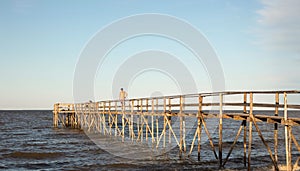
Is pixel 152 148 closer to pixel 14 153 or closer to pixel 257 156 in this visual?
pixel 257 156

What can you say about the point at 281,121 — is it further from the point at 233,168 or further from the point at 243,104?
the point at 233,168

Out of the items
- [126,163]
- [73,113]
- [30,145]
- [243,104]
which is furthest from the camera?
[73,113]

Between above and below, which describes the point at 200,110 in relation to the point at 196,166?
above

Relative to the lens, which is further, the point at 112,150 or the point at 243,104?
the point at 112,150

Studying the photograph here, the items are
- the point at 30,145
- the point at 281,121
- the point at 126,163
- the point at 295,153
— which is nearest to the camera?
the point at 281,121

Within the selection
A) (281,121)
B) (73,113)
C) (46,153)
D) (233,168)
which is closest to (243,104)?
(281,121)

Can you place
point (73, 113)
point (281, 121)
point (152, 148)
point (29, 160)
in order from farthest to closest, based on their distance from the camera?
point (73, 113) < point (152, 148) < point (29, 160) < point (281, 121)

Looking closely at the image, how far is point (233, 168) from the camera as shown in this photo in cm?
1611

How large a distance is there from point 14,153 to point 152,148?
8659 mm

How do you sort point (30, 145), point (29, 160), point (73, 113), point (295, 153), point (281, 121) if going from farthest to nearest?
point (73, 113) < point (30, 145) < point (295, 153) < point (29, 160) < point (281, 121)

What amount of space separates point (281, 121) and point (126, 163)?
28.6 ft

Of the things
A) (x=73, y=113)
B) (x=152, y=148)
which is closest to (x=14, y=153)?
(x=152, y=148)

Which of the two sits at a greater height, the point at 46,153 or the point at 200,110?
the point at 200,110

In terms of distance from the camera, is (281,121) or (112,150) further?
(112,150)
